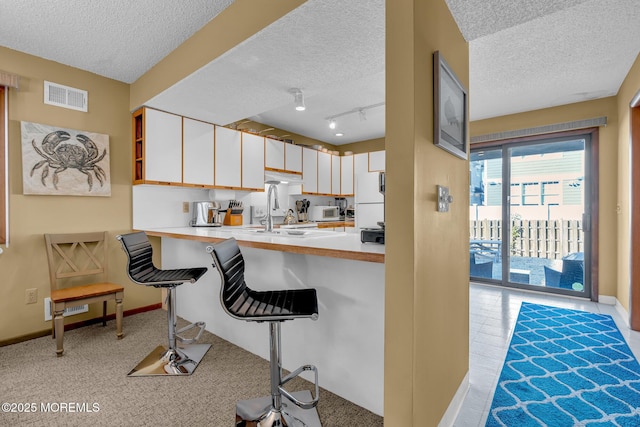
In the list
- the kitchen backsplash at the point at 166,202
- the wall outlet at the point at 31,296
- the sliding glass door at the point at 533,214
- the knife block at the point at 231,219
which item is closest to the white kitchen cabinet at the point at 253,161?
the kitchen backsplash at the point at 166,202

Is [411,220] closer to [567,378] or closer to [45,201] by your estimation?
[567,378]

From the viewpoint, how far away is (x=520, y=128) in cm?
420

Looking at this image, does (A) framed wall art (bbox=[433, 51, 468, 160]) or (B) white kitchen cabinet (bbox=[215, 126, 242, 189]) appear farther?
(B) white kitchen cabinet (bbox=[215, 126, 242, 189])

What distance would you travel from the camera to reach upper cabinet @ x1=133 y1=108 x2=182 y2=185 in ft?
10.1

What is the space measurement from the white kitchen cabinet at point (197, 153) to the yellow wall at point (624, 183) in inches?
167

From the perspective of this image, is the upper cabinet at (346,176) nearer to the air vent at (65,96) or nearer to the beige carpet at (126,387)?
the beige carpet at (126,387)

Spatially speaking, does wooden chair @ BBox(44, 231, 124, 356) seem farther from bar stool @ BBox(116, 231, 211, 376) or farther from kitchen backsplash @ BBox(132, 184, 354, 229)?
bar stool @ BBox(116, 231, 211, 376)

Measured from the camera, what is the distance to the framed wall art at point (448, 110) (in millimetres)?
1385

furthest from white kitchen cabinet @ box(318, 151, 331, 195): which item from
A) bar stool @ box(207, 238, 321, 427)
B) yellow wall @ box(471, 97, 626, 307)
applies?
bar stool @ box(207, 238, 321, 427)

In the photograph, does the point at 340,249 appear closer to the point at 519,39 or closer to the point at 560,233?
the point at 519,39

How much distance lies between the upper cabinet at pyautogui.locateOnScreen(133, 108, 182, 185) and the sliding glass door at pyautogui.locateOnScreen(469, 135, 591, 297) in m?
4.15

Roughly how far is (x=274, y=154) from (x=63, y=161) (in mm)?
2354

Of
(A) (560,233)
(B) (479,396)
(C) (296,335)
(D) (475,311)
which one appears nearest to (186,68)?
(C) (296,335)

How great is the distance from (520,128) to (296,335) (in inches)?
163
